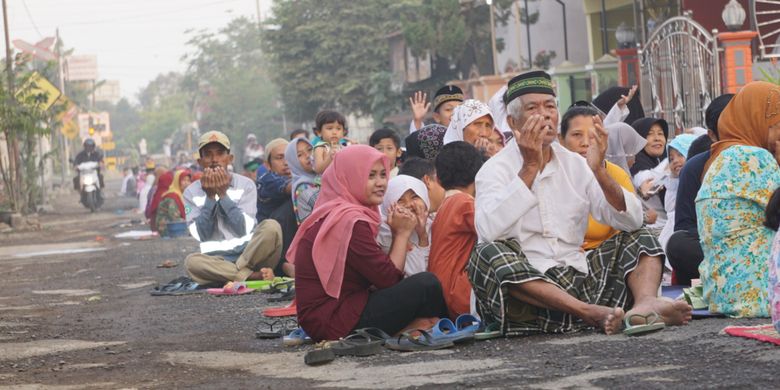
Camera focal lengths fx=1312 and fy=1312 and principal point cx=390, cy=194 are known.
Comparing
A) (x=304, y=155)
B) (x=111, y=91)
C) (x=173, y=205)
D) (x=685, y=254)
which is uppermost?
(x=111, y=91)

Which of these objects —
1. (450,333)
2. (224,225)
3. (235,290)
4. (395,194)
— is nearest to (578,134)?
(395,194)

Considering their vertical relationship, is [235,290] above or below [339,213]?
below

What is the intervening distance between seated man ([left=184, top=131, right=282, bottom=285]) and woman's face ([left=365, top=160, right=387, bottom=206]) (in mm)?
4098

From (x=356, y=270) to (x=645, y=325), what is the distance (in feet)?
5.64

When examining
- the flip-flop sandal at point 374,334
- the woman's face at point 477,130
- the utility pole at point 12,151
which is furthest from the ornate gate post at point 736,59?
the utility pole at point 12,151

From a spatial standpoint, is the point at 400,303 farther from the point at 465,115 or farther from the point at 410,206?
the point at 465,115

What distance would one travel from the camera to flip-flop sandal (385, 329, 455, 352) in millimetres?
6770

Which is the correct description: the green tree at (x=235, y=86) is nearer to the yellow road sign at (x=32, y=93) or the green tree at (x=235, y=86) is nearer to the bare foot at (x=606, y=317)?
the yellow road sign at (x=32, y=93)

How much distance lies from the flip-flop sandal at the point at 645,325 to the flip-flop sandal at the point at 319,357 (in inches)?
58.0

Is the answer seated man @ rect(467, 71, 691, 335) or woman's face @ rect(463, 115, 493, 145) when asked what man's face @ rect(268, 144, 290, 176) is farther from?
seated man @ rect(467, 71, 691, 335)

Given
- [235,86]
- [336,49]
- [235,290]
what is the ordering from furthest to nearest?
[235,86]
[336,49]
[235,290]

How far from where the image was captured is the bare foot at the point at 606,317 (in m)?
6.44

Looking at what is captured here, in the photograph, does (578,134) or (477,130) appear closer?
(578,134)

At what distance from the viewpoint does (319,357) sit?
6.57 m
